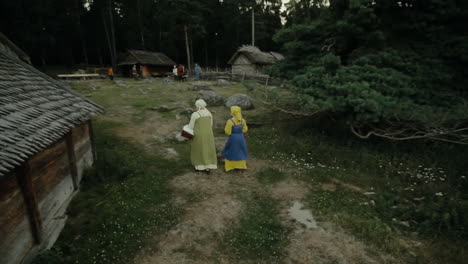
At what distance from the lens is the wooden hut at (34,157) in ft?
11.5

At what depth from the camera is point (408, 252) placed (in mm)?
4312

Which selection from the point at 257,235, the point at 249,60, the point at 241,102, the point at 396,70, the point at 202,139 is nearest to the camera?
the point at 257,235

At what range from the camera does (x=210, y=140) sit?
22.2ft

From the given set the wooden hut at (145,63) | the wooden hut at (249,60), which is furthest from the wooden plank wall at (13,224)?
the wooden hut at (145,63)

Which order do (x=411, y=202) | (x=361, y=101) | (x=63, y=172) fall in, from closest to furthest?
(x=63, y=172) < (x=411, y=202) < (x=361, y=101)

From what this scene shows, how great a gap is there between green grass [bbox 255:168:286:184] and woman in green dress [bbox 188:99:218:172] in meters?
1.28

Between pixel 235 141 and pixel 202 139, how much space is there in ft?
2.93

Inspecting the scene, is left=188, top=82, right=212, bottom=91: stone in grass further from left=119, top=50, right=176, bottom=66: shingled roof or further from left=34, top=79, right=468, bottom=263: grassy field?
left=119, top=50, right=176, bottom=66: shingled roof

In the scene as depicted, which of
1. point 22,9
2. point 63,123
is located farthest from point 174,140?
point 22,9

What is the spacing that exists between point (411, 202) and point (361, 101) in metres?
2.76

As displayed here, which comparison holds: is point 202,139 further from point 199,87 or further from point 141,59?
point 141,59

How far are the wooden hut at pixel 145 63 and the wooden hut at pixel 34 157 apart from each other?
28.7 m

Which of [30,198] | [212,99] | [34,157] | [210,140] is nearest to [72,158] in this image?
[34,157]

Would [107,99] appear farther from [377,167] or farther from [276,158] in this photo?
[377,167]
